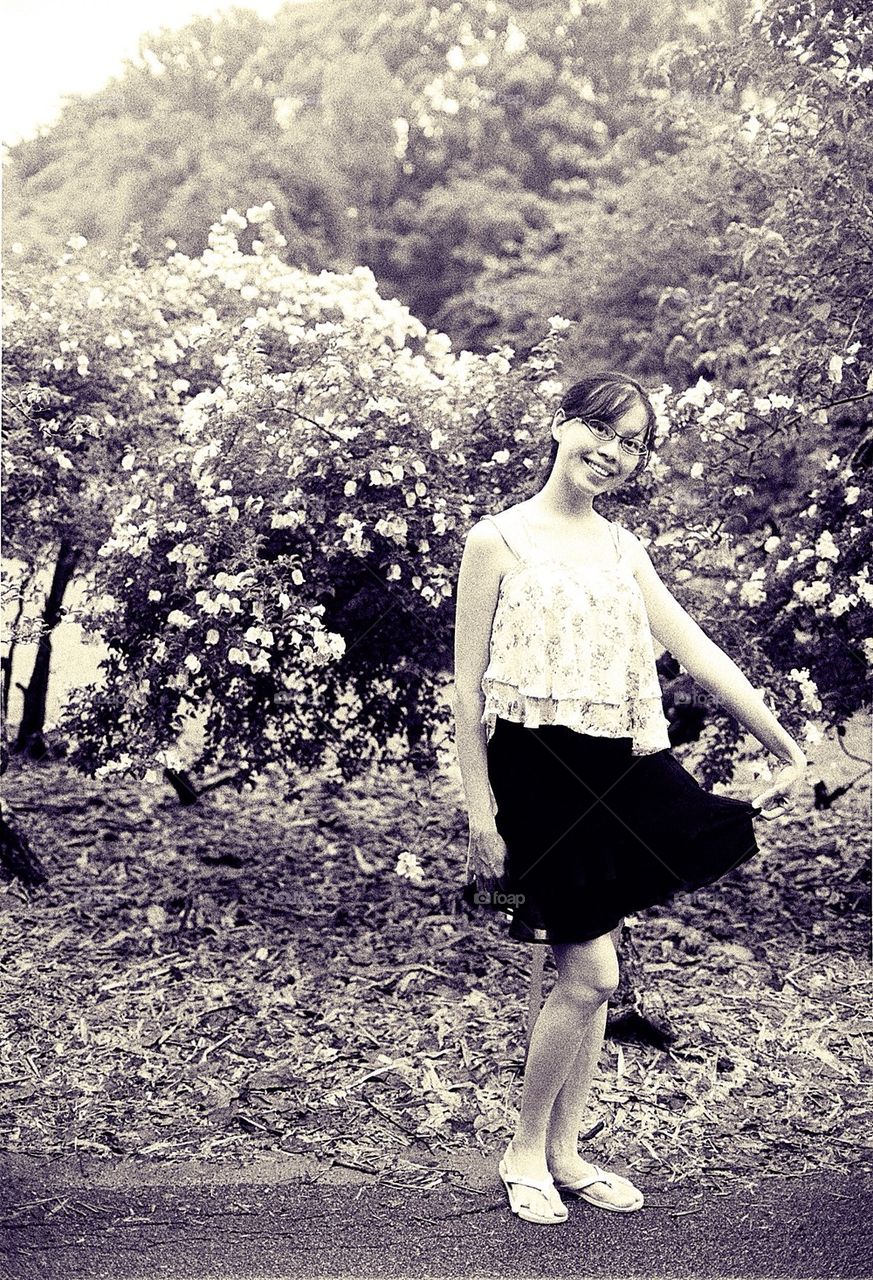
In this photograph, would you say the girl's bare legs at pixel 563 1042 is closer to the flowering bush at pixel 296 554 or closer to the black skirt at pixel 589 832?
the black skirt at pixel 589 832

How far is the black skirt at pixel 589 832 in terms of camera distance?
2.83 m

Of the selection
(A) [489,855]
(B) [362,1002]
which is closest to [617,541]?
(A) [489,855]

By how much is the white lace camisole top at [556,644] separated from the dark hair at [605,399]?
29 centimetres

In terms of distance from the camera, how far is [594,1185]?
122 inches

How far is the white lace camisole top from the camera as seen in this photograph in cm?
281

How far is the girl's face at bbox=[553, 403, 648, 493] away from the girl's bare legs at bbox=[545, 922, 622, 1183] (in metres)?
1.06

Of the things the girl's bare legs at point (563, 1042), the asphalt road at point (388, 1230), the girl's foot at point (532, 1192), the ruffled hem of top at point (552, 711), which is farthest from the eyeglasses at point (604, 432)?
the asphalt road at point (388, 1230)

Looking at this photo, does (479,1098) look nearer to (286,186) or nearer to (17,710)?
(17,710)

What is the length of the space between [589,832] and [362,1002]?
1824 millimetres

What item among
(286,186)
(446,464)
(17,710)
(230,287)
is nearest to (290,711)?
(446,464)

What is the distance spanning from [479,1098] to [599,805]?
131cm

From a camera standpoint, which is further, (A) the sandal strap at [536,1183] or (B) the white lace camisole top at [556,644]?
(A) the sandal strap at [536,1183]

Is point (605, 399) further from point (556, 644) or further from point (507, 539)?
point (556, 644)

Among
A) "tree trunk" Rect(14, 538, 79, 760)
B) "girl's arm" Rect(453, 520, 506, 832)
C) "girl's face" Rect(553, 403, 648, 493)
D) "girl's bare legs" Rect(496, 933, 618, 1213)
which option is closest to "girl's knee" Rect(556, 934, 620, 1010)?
"girl's bare legs" Rect(496, 933, 618, 1213)
